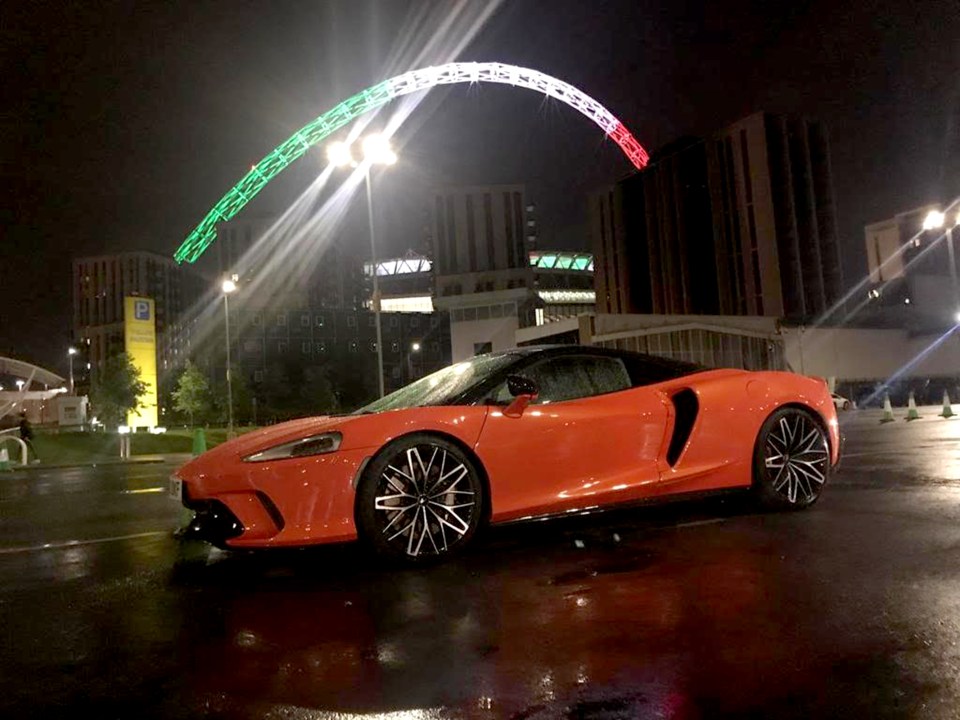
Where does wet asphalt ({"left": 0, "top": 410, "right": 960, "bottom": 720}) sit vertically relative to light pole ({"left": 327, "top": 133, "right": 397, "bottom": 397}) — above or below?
below

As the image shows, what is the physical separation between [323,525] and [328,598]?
0.46 meters

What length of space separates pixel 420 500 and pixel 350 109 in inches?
1982

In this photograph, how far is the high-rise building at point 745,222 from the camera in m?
68.5

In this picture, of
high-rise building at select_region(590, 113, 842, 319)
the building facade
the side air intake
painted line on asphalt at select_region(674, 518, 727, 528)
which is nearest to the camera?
the side air intake

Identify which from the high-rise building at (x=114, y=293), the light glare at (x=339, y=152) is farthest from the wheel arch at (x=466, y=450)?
the high-rise building at (x=114, y=293)

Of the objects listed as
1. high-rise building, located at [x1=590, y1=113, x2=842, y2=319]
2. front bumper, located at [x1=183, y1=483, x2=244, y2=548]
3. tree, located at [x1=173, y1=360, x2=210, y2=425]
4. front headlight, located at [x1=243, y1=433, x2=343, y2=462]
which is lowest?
front bumper, located at [x1=183, y1=483, x2=244, y2=548]

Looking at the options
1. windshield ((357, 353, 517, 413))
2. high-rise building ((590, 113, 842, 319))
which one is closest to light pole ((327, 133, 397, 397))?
windshield ((357, 353, 517, 413))

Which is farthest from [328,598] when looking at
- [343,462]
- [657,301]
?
[657,301]

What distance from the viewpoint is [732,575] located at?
3734 millimetres

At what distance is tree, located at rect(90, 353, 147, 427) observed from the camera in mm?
49594

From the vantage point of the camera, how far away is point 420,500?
423 cm

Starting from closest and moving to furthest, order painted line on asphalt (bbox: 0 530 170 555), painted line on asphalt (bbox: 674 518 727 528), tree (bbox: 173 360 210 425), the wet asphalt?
the wet asphalt, painted line on asphalt (bbox: 674 518 727 528), painted line on asphalt (bbox: 0 530 170 555), tree (bbox: 173 360 210 425)

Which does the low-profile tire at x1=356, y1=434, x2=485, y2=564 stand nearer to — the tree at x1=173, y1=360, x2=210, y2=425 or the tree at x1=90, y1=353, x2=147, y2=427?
the tree at x1=90, y1=353, x2=147, y2=427

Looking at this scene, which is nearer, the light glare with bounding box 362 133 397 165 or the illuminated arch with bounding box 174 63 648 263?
the light glare with bounding box 362 133 397 165
